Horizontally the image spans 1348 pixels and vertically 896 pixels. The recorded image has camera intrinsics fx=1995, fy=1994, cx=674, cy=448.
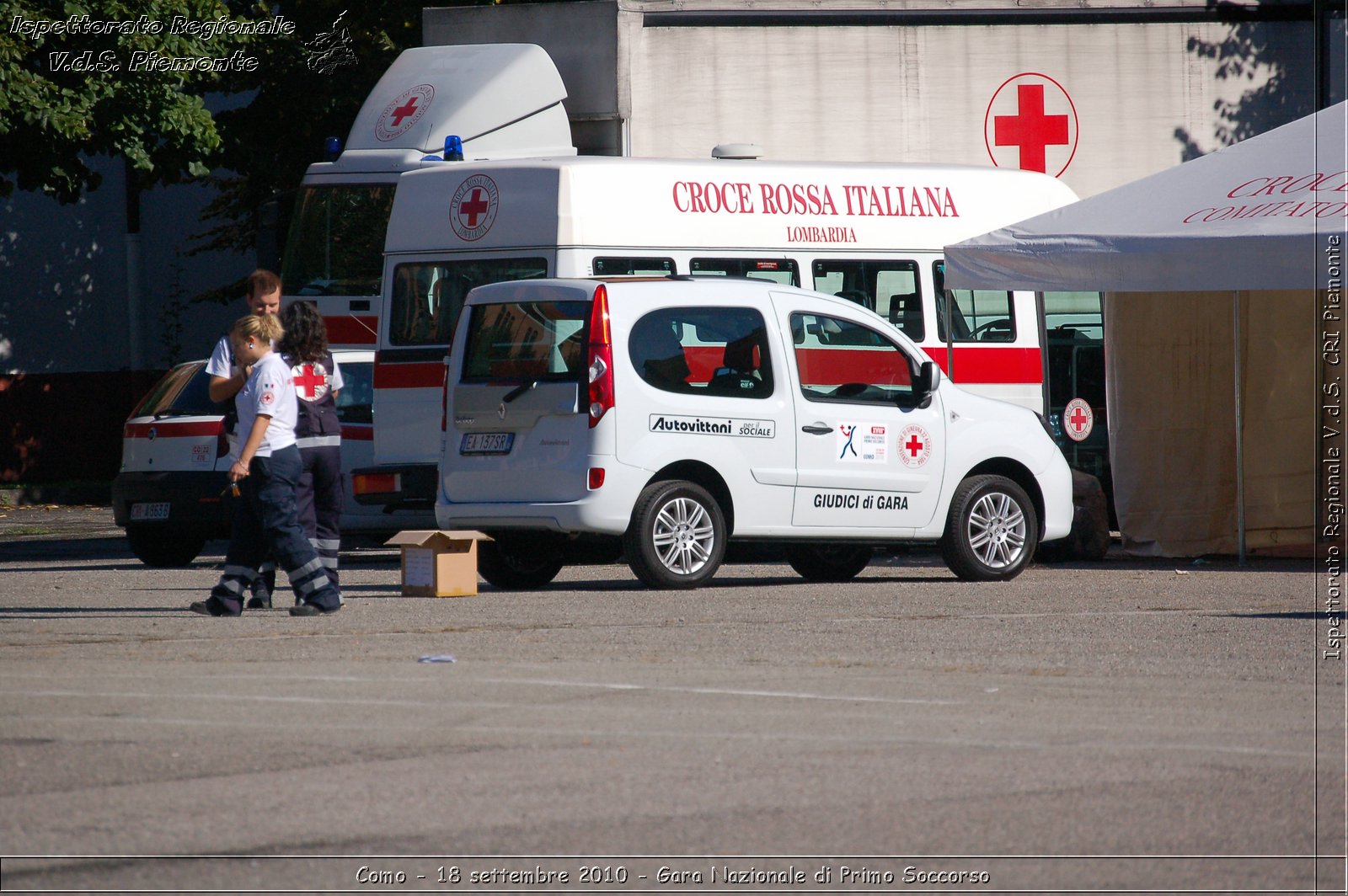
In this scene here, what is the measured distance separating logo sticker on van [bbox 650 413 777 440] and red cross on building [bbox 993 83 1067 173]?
529 centimetres

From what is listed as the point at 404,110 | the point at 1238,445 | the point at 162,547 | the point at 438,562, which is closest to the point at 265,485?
the point at 438,562

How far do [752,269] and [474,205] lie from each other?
224 cm

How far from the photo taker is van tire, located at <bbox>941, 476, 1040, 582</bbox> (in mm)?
13211

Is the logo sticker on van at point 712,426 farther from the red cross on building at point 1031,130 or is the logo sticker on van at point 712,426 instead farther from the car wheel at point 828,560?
the red cross on building at point 1031,130

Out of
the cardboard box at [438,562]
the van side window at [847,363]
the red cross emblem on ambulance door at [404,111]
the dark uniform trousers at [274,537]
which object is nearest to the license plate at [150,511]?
the cardboard box at [438,562]

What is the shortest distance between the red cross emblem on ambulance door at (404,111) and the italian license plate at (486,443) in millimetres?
5112

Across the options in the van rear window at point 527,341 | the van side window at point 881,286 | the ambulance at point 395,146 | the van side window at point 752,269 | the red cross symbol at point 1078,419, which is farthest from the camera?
the red cross symbol at point 1078,419

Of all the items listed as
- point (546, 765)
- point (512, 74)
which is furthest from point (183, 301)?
point (546, 765)

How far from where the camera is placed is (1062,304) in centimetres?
1691

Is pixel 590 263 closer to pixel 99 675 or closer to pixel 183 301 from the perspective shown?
pixel 99 675

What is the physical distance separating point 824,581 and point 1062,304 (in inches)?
180

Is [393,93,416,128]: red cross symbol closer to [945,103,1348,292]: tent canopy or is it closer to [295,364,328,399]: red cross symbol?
[945,103,1348,292]: tent canopy

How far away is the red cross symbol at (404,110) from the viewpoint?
17.0 metres

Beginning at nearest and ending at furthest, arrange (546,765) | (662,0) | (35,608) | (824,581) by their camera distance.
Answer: (546,765) → (35,608) → (824,581) → (662,0)
